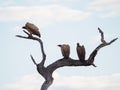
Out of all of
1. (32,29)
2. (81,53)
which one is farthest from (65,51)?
(32,29)

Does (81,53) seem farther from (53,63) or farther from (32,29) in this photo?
(32,29)

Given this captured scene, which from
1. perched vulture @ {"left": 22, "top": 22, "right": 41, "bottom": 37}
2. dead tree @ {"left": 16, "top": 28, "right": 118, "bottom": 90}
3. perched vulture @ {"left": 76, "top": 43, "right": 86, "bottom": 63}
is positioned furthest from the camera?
perched vulture @ {"left": 22, "top": 22, "right": 41, "bottom": 37}

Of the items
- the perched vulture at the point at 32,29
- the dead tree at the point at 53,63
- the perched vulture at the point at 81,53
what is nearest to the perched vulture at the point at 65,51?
the dead tree at the point at 53,63

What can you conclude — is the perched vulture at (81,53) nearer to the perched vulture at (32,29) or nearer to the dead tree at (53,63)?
the dead tree at (53,63)

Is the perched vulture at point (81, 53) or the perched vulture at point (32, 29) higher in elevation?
the perched vulture at point (32, 29)

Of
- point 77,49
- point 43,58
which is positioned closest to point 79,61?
point 77,49

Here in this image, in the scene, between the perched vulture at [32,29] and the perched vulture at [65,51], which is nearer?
the perched vulture at [65,51]

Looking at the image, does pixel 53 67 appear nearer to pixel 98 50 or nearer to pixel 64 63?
pixel 64 63

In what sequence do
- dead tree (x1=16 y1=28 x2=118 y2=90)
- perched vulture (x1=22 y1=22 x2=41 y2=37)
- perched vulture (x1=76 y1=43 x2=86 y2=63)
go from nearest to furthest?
perched vulture (x1=76 y1=43 x2=86 y2=63)
dead tree (x1=16 y1=28 x2=118 y2=90)
perched vulture (x1=22 y1=22 x2=41 y2=37)

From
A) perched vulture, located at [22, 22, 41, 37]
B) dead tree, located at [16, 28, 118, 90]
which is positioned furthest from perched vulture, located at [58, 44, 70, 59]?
perched vulture, located at [22, 22, 41, 37]

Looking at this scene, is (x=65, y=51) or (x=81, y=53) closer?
(x=81, y=53)

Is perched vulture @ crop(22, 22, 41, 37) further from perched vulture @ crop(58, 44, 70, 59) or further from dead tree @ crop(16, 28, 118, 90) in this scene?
perched vulture @ crop(58, 44, 70, 59)

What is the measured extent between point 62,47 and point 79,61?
625 millimetres

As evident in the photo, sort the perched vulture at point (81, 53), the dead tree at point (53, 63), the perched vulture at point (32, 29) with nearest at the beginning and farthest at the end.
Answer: the perched vulture at point (81, 53) < the dead tree at point (53, 63) < the perched vulture at point (32, 29)
